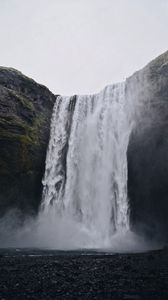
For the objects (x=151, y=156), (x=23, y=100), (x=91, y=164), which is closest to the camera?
(x=151, y=156)

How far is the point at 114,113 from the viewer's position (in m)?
33.0

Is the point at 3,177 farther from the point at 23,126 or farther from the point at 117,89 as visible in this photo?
the point at 117,89

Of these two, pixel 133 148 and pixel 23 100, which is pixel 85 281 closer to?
pixel 133 148

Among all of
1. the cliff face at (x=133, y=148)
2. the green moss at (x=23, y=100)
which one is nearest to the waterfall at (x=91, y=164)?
the cliff face at (x=133, y=148)

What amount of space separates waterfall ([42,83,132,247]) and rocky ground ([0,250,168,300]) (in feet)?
47.8

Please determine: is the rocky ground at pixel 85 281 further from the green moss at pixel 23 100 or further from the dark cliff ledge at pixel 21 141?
the green moss at pixel 23 100

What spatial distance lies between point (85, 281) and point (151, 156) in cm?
2064

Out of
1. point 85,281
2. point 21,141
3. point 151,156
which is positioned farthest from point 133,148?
point 85,281

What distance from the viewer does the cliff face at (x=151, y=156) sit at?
2677 centimetres

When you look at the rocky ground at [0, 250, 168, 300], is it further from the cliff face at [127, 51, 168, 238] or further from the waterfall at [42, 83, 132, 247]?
the cliff face at [127, 51, 168, 238]

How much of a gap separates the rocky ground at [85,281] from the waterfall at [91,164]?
14584mm

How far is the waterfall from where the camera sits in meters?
28.1

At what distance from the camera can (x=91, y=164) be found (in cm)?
3148

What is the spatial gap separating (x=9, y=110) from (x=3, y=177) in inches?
273
